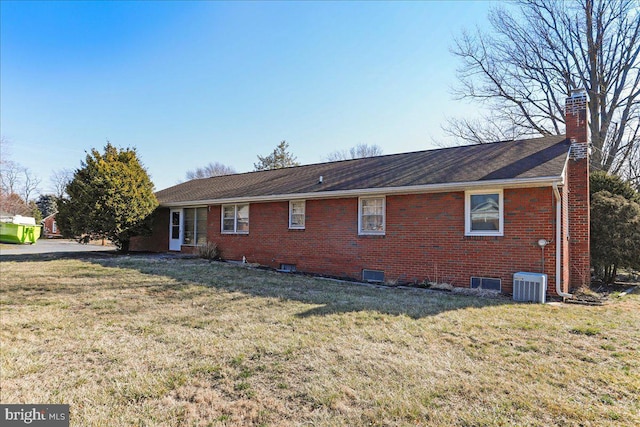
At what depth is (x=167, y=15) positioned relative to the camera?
983cm

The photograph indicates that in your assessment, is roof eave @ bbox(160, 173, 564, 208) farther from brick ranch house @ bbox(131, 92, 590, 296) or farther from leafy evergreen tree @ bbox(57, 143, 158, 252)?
leafy evergreen tree @ bbox(57, 143, 158, 252)

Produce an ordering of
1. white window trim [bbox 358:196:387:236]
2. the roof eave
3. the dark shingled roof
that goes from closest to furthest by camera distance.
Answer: the roof eave
the dark shingled roof
white window trim [bbox 358:196:387:236]

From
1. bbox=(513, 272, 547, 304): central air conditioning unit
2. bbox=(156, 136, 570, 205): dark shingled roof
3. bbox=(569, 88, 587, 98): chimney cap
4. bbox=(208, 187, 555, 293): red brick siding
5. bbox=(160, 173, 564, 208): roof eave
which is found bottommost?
bbox=(513, 272, 547, 304): central air conditioning unit

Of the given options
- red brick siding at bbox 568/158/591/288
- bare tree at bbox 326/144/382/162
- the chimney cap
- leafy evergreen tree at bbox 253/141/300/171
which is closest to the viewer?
red brick siding at bbox 568/158/591/288

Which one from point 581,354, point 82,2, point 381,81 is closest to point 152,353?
point 581,354

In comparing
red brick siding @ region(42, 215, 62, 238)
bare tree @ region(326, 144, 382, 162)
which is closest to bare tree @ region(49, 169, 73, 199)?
red brick siding @ region(42, 215, 62, 238)

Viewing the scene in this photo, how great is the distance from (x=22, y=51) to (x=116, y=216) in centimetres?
691

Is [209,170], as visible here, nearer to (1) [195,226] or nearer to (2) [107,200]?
(1) [195,226]

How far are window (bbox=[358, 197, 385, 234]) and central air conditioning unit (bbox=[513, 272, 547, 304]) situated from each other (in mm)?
3820

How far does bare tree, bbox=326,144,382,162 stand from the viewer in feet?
154

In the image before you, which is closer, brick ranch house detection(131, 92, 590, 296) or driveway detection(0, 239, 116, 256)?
brick ranch house detection(131, 92, 590, 296)

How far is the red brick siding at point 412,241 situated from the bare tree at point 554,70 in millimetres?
12453

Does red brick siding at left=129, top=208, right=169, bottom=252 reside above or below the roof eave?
below

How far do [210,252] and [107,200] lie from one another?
465 centimetres
